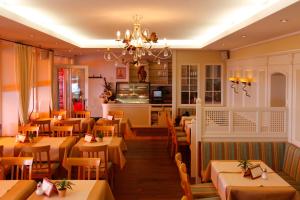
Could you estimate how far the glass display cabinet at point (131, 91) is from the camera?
1503 centimetres

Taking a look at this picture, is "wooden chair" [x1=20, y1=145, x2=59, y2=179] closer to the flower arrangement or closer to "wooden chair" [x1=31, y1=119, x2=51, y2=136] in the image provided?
"wooden chair" [x1=31, y1=119, x2=51, y2=136]

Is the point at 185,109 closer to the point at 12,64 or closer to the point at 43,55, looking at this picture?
the point at 43,55

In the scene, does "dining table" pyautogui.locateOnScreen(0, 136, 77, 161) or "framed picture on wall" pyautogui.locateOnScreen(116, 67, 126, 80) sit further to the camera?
"framed picture on wall" pyautogui.locateOnScreen(116, 67, 126, 80)

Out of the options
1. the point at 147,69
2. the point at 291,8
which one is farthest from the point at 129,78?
the point at 291,8

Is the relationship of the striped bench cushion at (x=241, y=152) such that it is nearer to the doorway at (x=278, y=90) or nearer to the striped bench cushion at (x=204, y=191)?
the striped bench cushion at (x=204, y=191)

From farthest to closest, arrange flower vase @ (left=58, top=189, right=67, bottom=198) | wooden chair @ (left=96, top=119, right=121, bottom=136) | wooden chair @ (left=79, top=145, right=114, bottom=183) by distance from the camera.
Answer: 1. wooden chair @ (left=96, top=119, right=121, bottom=136)
2. wooden chair @ (left=79, top=145, right=114, bottom=183)
3. flower vase @ (left=58, top=189, right=67, bottom=198)

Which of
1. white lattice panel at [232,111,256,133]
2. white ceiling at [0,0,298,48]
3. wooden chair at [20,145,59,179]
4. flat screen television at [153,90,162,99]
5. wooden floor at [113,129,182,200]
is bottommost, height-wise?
wooden floor at [113,129,182,200]

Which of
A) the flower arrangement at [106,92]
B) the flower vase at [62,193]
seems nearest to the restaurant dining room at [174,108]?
the flower vase at [62,193]

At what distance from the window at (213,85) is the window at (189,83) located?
0.38 metres

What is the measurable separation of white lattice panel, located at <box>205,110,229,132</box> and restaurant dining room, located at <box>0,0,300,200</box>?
18 millimetres

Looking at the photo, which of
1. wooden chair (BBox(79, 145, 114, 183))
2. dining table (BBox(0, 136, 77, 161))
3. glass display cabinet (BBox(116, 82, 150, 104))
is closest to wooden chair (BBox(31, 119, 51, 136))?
dining table (BBox(0, 136, 77, 161))

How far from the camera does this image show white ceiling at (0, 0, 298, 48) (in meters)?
5.23

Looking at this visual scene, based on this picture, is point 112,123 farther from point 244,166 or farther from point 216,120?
point 244,166

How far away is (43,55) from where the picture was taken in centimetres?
1103
